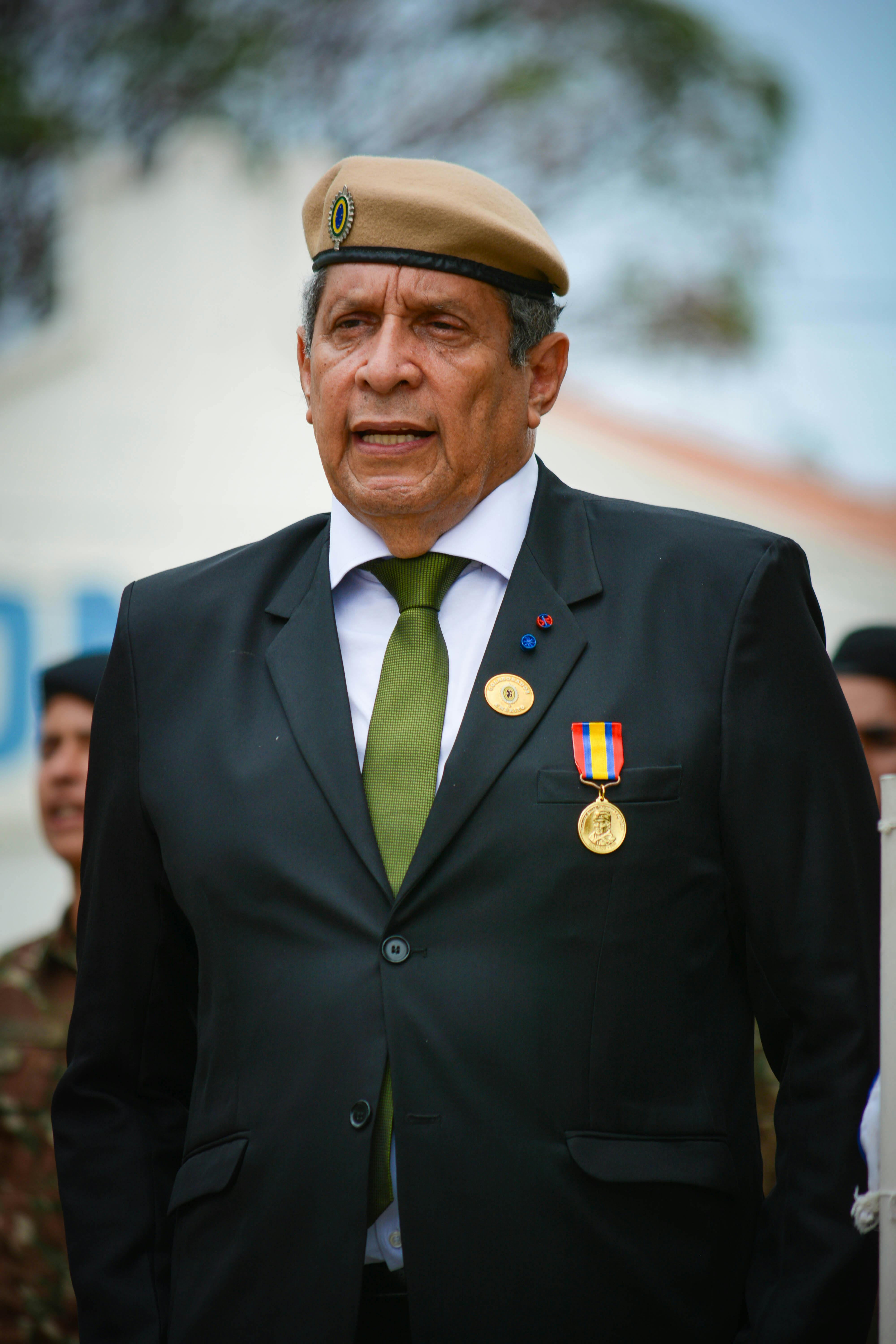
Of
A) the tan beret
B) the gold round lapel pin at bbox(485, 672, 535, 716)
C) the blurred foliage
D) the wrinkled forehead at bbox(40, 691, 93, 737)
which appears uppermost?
the blurred foliage

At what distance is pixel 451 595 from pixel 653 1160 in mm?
764

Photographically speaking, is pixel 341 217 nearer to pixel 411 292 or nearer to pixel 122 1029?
pixel 411 292

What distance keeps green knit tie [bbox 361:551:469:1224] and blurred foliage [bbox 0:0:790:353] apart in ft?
7.67

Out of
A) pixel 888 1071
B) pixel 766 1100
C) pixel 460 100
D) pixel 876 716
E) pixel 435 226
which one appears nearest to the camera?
pixel 888 1071

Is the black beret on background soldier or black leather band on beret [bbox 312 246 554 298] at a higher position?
black leather band on beret [bbox 312 246 554 298]

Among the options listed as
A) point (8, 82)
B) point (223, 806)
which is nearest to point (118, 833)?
point (223, 806)

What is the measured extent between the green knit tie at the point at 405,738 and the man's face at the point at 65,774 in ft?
6.22

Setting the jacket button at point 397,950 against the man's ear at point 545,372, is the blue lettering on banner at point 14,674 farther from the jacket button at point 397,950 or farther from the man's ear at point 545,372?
the jacket button at point 397,950

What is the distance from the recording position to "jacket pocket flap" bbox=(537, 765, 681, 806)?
1703mm

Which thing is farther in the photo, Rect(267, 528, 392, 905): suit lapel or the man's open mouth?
the man's open mouth

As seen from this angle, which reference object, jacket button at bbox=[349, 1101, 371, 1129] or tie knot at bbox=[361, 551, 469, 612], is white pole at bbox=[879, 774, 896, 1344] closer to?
jacket button at bbox=[349, 1101, 371, 1129]

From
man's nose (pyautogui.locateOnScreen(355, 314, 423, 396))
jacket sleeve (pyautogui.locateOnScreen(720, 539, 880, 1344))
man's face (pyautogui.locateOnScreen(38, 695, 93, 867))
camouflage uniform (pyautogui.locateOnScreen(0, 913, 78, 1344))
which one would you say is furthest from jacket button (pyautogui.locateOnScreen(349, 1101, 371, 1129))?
man's face (pyautogui.locateOnScreen(38, 695, 93, 867))

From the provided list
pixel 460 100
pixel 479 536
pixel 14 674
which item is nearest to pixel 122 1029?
pixel 479 536

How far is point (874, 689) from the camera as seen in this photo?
3422mm
